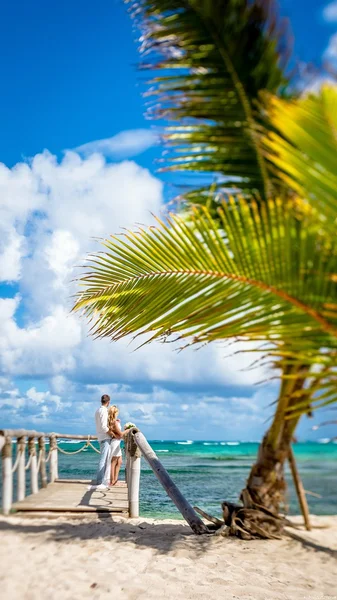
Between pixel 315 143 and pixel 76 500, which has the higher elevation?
pixel 315 143

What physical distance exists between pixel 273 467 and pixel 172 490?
179 centimetres

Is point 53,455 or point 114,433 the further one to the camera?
point 53,455

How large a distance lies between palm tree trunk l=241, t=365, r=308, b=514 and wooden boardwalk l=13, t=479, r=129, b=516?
2991mm

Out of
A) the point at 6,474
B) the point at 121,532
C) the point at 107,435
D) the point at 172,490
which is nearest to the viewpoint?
the point at 121,532

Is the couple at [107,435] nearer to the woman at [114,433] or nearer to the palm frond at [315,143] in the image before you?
the woman at [114,433]

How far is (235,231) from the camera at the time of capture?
264cm

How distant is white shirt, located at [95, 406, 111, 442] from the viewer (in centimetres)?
888

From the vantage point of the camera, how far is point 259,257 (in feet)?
8.36

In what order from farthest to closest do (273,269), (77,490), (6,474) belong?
(77,490) < (6,474) < (273,269)

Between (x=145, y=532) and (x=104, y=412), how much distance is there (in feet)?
9.75

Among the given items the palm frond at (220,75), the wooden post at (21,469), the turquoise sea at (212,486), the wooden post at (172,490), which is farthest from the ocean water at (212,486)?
the palm frond at (220,75)

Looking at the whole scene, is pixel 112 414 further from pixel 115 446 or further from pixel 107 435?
pixel 115 446

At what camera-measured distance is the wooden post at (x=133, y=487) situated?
295 inches

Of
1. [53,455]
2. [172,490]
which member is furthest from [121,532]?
[53,455]
